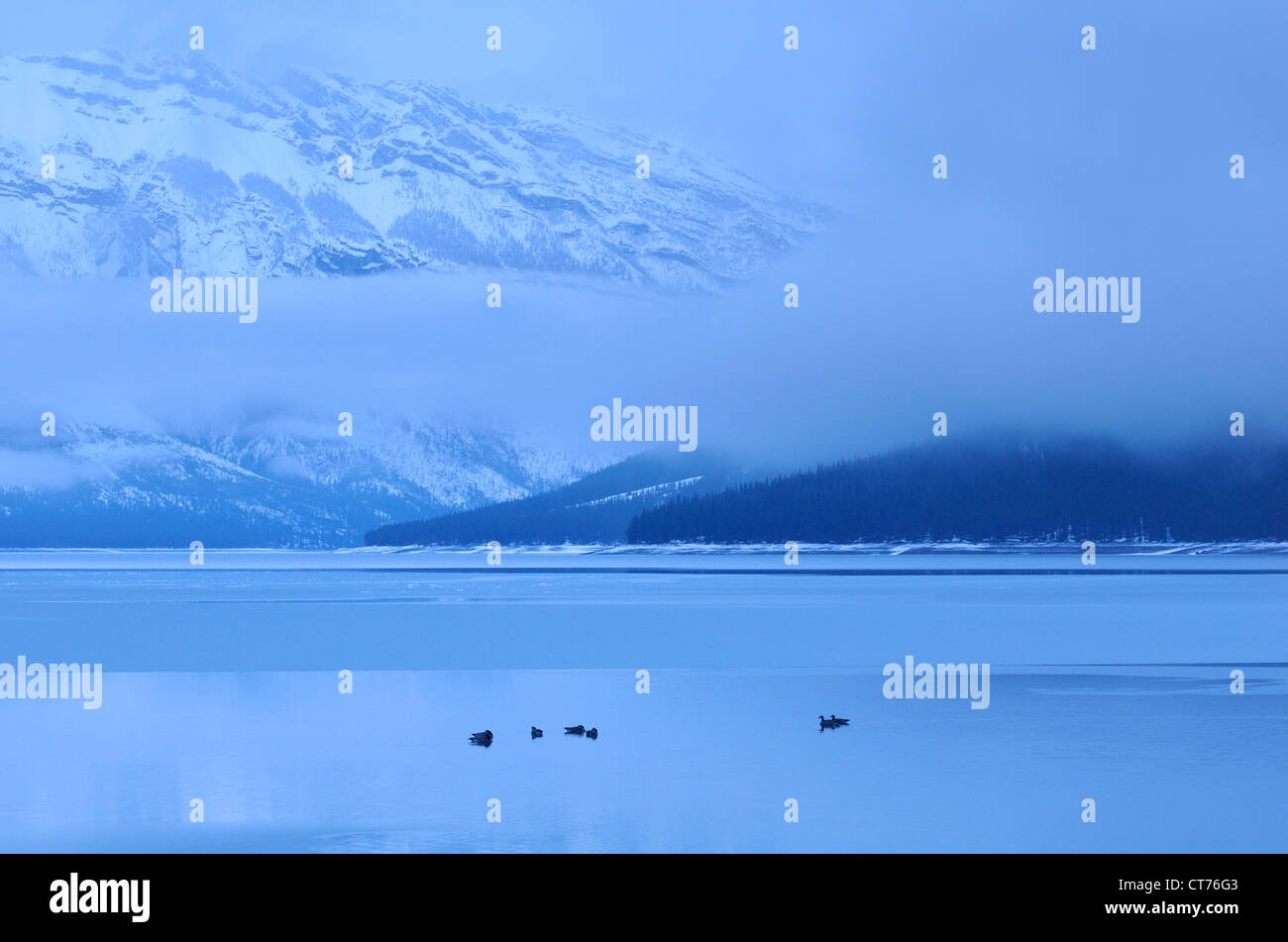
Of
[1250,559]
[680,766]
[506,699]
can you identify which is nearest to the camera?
[680,766]

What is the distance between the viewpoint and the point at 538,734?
25484 mm

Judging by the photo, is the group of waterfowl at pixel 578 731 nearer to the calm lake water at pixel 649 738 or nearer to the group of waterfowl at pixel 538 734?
the group of waterfowl at pixel 538 734

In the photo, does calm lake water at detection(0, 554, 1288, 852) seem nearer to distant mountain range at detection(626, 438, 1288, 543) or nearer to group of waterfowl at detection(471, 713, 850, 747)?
group of waterfowl at detection(471, 713, 850, 747)

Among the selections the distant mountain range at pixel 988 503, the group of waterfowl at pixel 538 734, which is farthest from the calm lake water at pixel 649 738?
the distant mountain range at pixel 988 503

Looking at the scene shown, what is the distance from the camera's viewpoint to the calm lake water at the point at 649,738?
18531 mm

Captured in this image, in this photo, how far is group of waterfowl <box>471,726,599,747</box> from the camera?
24672 millimetres

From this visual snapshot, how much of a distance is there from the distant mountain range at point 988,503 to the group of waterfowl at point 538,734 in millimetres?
134991

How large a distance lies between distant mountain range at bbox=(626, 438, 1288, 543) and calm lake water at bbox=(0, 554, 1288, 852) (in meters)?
108

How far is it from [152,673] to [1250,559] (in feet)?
407

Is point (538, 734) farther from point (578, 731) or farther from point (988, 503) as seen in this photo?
point (988, 503)

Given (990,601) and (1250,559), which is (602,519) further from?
(990,601)

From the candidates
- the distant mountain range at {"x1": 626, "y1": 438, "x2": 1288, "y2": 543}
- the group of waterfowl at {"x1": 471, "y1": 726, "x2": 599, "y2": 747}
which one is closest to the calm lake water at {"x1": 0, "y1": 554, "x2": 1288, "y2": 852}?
the group of waterfowl at {"x1": 471, "y1": 726, "x2": 599, "y2": 747}
